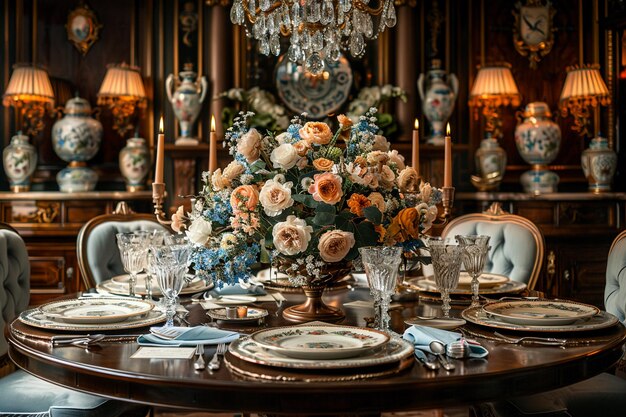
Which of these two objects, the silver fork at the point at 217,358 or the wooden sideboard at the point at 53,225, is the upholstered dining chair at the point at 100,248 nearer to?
the silver fork at the point at 217,358

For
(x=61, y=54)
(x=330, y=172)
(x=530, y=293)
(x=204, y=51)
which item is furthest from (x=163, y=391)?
(x=61, y=54)

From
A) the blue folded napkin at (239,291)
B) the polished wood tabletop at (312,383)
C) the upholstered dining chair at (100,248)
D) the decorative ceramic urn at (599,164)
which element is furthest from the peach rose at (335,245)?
the decorative ceramic urn at (599,164)

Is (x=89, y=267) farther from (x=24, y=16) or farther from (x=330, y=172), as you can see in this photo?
(x=24, y=16)

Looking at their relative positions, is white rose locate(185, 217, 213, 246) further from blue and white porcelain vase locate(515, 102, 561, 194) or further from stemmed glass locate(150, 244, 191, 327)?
blue and white porcelain vase locate(515, 102, 561, 194)

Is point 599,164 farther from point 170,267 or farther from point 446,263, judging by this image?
point 170,267

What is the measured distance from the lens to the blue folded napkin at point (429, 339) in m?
→ 1.33

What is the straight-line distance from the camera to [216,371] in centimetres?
123

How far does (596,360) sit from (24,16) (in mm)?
4061

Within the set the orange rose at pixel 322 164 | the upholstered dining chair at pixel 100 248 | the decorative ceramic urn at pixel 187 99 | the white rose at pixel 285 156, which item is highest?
the decorative ceramic urn at pixel 187 99

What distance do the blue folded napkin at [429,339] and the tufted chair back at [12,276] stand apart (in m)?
1.16

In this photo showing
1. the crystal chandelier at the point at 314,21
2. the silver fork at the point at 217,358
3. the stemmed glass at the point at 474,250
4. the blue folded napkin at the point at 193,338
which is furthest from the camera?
the crystal chandelier at the point at 314,21

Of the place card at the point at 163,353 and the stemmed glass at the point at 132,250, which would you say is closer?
the place card at the point at 163,353

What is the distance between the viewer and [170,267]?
5.17 feet

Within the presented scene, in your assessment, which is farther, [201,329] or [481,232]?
[481,232]
